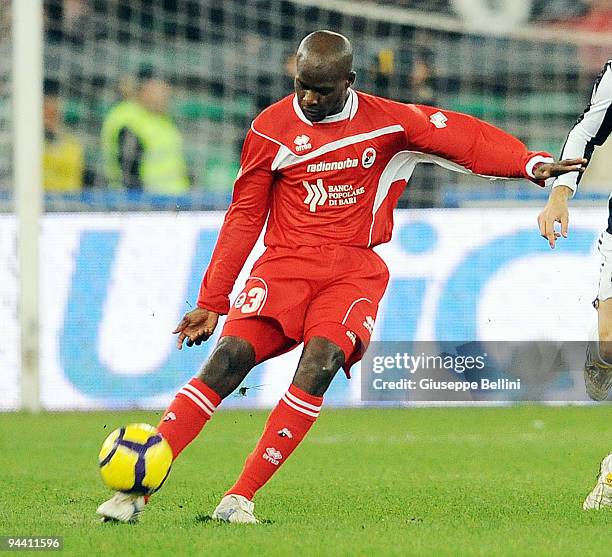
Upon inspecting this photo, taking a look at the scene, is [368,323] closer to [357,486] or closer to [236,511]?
[236,511]

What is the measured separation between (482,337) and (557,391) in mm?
694

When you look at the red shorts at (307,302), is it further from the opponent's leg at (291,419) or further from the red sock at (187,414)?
the red sock at (187,414)

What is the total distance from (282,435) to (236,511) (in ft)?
1.10

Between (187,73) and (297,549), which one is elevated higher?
(187,73)

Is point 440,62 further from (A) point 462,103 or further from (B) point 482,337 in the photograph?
(B) point 482,337

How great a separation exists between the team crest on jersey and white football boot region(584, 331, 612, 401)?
4.76 feet

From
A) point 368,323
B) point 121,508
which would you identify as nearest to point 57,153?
point 368,323

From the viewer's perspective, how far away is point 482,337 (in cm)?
1062

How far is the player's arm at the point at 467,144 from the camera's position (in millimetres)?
5590

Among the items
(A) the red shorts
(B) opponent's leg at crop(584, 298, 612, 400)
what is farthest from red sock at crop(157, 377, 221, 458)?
(B) opponent's leg at crop(584, 298, 612, 400)

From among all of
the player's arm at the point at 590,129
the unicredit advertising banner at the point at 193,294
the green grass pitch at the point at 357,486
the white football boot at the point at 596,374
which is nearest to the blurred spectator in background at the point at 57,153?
the unicredit advertising banner at the point at 193,294

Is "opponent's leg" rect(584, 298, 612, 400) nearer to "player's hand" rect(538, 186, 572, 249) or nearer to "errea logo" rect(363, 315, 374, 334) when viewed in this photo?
"player's hand" rect(538, 186, 572, 249)

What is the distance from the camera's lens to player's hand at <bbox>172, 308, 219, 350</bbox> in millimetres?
5449

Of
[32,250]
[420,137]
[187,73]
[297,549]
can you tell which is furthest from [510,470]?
[187,73]
